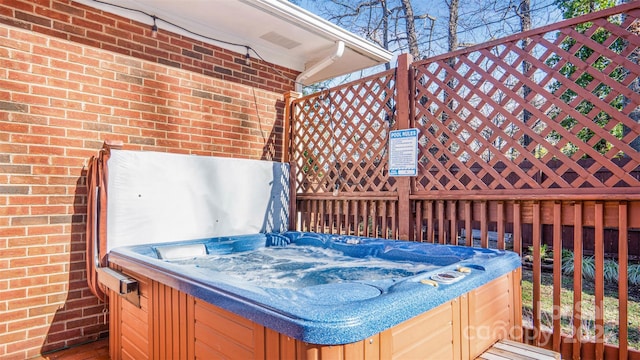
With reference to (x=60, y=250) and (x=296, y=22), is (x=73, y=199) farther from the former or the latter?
(x=296, y=22)

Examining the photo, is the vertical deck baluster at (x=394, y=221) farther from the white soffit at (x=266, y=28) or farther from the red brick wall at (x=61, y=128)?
the red brick wall at (x=61, y=128)

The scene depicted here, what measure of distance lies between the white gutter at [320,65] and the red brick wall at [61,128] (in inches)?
56.8

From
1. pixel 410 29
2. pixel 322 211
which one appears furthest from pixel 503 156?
pixel 410 29

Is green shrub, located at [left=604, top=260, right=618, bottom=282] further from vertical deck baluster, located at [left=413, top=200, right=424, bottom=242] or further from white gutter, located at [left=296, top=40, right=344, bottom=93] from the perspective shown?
white gutter, located at [left=296, top=40, right=344, bottom=93]

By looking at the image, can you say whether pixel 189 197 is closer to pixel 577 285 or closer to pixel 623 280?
pixel 577 285

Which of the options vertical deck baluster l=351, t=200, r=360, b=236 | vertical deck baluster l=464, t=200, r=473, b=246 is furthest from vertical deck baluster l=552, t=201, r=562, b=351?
vertical deck baluster l=351, t=200, r=360, b=236

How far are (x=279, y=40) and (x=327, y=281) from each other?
2.72 metres

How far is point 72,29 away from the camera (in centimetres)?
293

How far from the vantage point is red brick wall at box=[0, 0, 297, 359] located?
263 cm

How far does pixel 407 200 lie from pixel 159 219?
7.05 ft

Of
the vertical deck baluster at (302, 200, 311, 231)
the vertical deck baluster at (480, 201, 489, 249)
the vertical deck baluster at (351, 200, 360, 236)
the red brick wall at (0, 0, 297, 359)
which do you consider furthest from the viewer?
the vertical deck baluster at (302, 200, 311, 231)

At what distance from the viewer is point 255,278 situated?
265 cm

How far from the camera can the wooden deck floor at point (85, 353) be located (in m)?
2.71

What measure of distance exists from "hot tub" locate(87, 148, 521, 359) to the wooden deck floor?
0.22m
